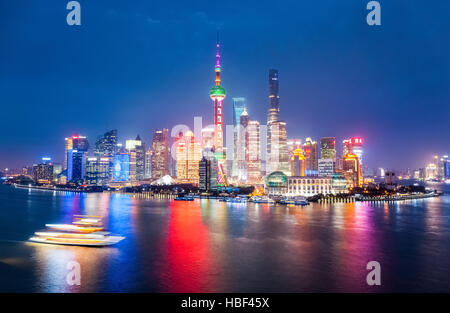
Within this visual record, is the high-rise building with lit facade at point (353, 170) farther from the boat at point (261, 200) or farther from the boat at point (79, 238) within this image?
the boat at point (79, 238)

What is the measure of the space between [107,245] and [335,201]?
7376cm

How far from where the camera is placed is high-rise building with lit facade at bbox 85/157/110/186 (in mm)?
192500

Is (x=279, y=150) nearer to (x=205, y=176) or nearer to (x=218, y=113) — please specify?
(x=218, y=113)

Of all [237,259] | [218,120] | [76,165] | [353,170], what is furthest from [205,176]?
[237,259]

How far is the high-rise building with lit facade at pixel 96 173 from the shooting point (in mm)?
192500

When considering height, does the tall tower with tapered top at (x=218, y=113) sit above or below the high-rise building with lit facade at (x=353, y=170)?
above

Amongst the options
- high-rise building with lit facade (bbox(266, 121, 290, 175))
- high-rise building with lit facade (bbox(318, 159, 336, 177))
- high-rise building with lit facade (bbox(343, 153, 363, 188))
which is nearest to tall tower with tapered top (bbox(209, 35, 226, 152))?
high-rise building with lit facade (bbox(266, 121, 290, 175))

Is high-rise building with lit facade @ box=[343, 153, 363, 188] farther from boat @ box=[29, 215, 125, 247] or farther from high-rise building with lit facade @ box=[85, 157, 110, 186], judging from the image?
boat @ box=[29, 215, 125, 247]

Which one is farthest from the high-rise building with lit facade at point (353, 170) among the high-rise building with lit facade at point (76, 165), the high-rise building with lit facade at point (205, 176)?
the high-rise building with lit facade at point (76, 165)

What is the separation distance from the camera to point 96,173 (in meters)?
195

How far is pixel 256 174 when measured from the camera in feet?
656

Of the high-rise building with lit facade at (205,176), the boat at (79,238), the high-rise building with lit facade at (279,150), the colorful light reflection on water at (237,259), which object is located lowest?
the colorful light reflection on water at (237,259)

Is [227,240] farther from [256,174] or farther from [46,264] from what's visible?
[256,174]
